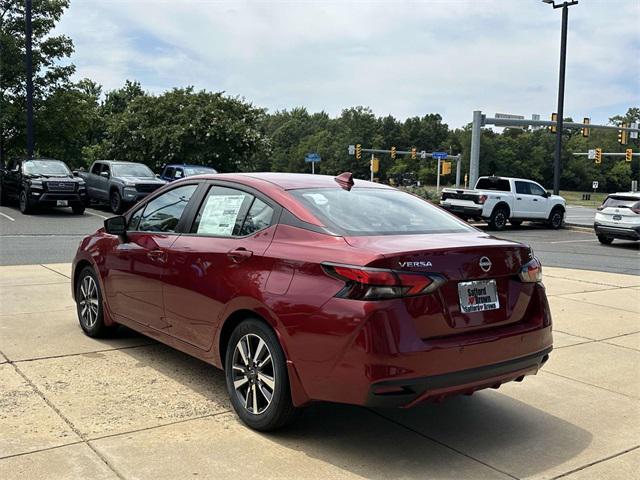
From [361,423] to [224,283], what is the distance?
4.14ft

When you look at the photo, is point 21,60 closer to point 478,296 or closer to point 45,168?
point 45,168

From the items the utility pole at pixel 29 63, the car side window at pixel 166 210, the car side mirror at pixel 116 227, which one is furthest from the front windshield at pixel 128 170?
the car side window at pixel 166 210

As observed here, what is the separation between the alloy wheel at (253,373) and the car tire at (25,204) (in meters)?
17.8

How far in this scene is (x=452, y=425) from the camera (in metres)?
4.26

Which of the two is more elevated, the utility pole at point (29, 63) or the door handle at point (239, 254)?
the utility pole at point (29, 63)

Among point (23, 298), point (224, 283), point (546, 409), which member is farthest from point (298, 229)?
point (23, 298)

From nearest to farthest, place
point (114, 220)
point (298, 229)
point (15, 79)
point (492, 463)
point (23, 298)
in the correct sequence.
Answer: point (492, 463) → point (298, 229) → point (114, 220) → point (23, 298) → point (15, 79)

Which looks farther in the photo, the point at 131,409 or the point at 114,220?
the point at 114,220

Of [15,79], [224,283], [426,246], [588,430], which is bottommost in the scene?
[588,430]

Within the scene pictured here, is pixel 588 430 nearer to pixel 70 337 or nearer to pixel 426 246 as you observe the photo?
pixel 426 246

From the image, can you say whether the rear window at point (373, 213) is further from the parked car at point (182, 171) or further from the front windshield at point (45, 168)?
the parked car at point (182, 171)

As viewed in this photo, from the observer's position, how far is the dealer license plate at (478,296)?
366 cm

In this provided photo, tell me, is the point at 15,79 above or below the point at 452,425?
above

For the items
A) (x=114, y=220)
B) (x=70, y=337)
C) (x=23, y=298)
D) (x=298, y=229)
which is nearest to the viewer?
(x=298, y=229)
